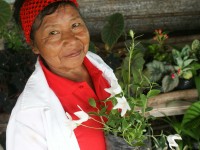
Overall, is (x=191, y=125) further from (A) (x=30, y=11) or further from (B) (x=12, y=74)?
(A) (x=30, y=11)

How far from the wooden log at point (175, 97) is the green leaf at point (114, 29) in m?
0.49

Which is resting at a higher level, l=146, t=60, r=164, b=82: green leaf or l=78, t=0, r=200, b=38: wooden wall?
l=78, t=0, r=200, b=38: wooden wall

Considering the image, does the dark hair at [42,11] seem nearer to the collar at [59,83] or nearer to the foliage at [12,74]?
the collar at [59,83]

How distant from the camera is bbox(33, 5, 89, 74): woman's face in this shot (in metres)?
1.25

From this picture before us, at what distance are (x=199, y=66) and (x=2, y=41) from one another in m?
1.36

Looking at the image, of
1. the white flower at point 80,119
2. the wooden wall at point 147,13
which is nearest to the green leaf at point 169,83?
the wooden wall at point 147,13

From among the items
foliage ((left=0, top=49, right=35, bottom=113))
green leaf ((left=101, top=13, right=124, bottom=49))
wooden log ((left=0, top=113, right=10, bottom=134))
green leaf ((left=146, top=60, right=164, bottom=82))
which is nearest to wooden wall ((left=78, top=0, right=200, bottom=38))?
green leaf ((left=101, top=13, right=124, bottom=49))

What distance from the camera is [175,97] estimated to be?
7.45 feet

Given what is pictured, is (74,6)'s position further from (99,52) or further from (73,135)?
(99,52)

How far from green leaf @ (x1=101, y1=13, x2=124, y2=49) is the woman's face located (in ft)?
3.65

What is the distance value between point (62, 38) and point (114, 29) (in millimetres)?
1208

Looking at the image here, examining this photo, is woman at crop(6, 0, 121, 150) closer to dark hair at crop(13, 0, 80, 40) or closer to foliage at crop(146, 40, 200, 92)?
dark hair at crop(13, 0, 80, 40)

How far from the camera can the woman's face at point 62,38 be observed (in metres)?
1.25

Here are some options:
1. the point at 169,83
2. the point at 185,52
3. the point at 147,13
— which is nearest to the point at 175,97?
the point at 169,83
